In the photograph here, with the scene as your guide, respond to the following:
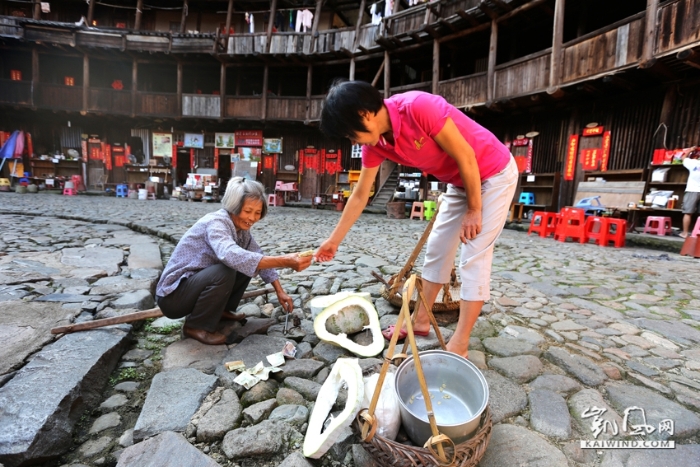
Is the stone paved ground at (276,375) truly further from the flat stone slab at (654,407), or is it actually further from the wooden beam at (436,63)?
the wooden beam at (436,63)

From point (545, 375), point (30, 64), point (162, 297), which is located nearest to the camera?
point (545, 375)

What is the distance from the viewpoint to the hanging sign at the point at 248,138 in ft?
61.0

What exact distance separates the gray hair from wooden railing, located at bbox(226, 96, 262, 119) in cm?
1629

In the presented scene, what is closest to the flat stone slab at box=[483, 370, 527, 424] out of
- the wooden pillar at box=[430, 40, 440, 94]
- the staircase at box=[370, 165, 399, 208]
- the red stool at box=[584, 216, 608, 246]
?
the red stool at box=[584, 216, 608, 246]

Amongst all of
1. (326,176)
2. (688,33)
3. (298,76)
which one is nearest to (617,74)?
(688,33)

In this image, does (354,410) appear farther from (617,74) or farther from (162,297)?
(617,74)

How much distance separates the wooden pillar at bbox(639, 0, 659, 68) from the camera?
24.3ft

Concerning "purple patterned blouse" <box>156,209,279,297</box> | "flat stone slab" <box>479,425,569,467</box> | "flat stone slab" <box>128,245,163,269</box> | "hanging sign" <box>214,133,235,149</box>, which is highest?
"hanging sign" <box>214,133,235,149</box>

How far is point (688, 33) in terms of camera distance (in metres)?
6.81

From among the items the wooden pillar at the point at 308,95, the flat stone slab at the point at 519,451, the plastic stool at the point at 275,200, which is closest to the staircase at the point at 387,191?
the wooden pillar at the point at 308,95

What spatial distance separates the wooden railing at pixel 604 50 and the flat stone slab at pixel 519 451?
9.70 metres

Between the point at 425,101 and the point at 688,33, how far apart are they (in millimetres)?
8789

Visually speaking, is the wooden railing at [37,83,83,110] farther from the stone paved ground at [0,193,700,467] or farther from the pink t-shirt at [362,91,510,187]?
the pink t-shirt at [362,91,510,187]

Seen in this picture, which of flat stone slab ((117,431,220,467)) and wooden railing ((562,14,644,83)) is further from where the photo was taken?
wooden railing ((562,14,644,83))
